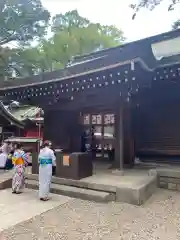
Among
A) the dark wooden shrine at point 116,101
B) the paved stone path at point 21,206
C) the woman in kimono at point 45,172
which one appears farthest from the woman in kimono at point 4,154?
the woman in kimono at point 45,172

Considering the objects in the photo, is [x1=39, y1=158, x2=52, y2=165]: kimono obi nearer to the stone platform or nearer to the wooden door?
the stone platform

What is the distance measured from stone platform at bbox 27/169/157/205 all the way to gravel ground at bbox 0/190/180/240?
0.18m

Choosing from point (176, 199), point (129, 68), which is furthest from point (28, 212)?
point (129, 68)

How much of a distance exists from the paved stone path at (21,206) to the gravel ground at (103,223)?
0.20 meters

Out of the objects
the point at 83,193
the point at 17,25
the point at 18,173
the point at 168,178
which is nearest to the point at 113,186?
the point at 83,193

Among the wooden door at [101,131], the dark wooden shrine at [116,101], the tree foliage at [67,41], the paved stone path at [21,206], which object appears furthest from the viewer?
the tree foliage at [67,41]

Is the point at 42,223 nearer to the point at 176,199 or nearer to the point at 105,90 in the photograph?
the point at 176,199

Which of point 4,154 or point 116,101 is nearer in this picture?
point 116,101

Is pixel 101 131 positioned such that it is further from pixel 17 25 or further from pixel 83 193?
pixel 17 25

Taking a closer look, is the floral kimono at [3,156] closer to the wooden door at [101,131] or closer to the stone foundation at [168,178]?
the wooden door at [101,131]

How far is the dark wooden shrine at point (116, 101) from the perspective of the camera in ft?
21.1

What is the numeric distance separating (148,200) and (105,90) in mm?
3234

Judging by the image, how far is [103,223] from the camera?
423cm

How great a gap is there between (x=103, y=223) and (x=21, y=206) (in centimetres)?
179
